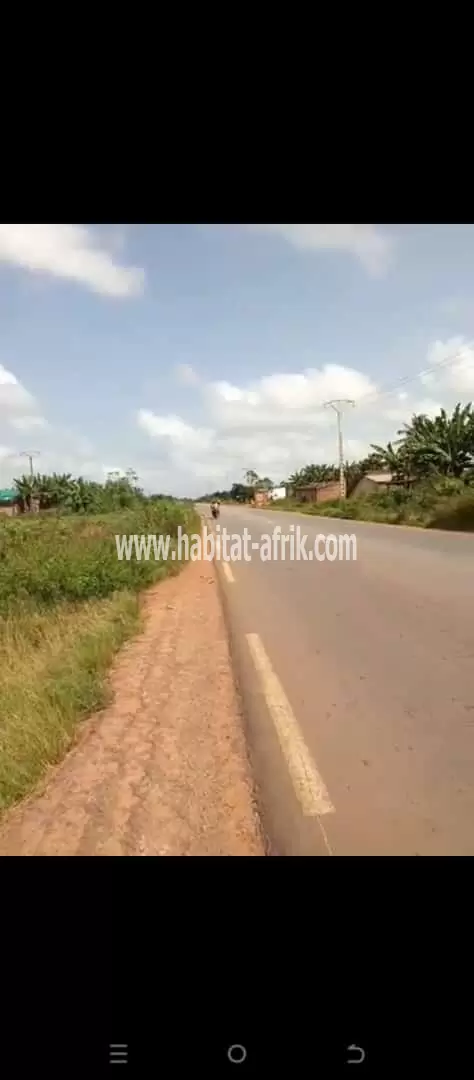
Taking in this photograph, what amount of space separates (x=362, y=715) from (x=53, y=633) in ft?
15.0

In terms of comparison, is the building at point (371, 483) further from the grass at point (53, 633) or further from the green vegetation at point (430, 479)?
the grass at point (53, 633)

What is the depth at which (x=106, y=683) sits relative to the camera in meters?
5.79

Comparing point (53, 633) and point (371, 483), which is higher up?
point (371, 483)

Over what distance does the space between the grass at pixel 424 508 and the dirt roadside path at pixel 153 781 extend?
21617 millimetres

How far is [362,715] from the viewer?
4.68 m

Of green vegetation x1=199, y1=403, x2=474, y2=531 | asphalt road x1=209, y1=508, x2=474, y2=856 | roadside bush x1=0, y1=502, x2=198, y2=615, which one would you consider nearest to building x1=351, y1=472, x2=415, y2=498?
green vegetation x1=199, y1=403, x2=474, y2=531

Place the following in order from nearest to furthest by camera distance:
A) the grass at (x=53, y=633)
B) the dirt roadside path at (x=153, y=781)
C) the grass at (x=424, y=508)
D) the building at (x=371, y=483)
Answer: the dirt roadside path at (x=153, y=781) < the grass at (x=53, y=633) < the grass at (x=424, y=508) < the building at (x=371, y=483)

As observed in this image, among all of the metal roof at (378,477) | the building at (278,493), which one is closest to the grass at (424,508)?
the metal roof at (378,477)

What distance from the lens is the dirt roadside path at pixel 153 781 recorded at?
3.02 metres

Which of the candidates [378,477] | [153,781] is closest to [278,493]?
[378,477]

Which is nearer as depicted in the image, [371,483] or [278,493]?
[371,483]

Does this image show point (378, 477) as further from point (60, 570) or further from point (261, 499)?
point (60, 570)
